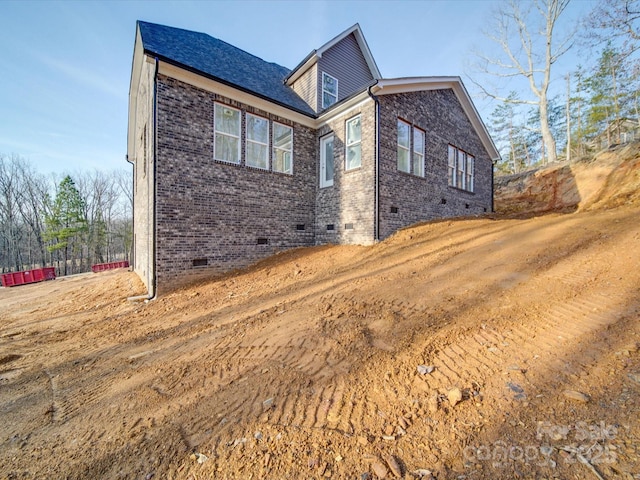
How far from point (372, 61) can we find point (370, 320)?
556 inches

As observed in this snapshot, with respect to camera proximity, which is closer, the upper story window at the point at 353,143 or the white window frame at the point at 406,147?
the upper story window at the point at 353,143

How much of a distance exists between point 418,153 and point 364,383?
9.45 meters

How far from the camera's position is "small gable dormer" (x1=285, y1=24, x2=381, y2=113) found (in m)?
10.8

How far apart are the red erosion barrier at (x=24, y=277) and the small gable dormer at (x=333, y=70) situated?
18.7 meters

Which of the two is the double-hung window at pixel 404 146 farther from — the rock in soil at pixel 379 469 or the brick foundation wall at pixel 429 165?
the rock in soil at pixel 379 469

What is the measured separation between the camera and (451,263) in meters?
5.16

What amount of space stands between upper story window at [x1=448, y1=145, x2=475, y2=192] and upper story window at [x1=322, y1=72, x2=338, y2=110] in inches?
226

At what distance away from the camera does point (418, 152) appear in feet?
32.2

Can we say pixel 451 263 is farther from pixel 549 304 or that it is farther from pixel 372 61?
pixel 372 61

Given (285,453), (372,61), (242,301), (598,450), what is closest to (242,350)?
(285,453)

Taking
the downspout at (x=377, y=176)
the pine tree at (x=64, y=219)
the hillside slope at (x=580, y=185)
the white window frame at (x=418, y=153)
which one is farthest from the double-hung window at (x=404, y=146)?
the pine tree at (x=64, y=219)

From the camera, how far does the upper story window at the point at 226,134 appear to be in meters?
7.51

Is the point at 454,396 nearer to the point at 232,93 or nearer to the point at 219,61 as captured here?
the point at 232,93

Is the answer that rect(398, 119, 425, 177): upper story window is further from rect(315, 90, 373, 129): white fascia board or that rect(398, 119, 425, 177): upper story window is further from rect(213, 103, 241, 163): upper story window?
rect(213, 103, 241, 163): upper story window
